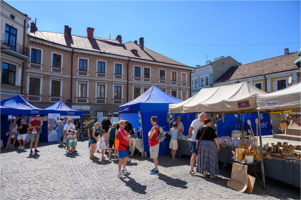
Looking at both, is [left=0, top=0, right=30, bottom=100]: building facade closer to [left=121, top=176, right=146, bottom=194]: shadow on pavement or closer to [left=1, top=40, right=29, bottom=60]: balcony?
[left=1, top=40, right=29, bottom=60]: balcony

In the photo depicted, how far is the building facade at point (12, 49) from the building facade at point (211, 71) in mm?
28251

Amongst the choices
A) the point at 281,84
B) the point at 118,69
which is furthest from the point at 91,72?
the point at 281,84

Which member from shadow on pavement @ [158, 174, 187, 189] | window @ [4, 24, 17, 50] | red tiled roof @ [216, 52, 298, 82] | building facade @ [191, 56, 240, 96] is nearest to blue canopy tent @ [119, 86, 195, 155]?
shadow on pavement @ [158, 174, 187, 189]

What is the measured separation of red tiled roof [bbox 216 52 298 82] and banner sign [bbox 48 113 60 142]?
91.1ft

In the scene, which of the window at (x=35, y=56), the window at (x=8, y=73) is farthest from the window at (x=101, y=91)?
the window at (x=8, y=73)

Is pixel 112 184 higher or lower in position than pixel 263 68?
lower

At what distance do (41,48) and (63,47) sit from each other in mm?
2271

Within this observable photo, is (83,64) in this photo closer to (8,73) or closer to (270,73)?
(8,73)

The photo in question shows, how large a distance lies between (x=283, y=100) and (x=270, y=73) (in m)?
26.4

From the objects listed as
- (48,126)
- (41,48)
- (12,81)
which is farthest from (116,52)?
(48,126)

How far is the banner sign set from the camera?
13477 mm

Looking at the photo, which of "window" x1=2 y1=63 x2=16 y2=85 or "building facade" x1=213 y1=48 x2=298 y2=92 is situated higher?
"building facade" x1=213 y1=48 x2=298 y2=92

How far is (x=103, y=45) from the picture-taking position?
1040 inches

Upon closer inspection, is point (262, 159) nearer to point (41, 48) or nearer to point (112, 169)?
point (112, 169)
